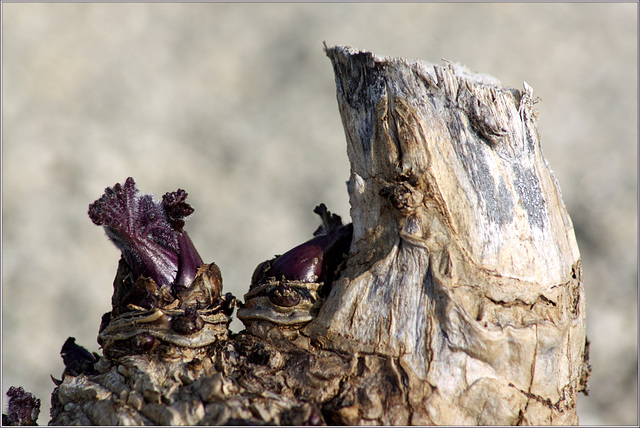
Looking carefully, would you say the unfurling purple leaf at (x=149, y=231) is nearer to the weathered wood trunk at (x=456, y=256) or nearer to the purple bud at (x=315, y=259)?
the purple bud at (x=315, y=259)

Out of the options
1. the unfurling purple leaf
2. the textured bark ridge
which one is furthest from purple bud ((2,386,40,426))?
the unfurling purple leaf

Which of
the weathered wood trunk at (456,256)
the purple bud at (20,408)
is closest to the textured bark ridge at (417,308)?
the weathered wood trunk at (456,256)

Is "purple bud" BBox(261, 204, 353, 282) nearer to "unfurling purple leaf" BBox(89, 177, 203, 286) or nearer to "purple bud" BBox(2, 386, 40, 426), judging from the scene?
"unfurling purple leaf" BBox(89, 177, 203, 286)

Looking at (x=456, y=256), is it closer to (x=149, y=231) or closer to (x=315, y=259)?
(x=315, y=259)

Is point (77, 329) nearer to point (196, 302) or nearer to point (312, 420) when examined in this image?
point (196, 302)

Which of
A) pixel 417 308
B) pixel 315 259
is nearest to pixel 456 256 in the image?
pixel 417 308

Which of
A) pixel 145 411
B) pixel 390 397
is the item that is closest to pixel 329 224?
pixel 390 397
